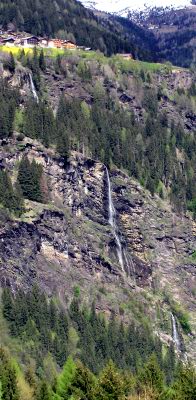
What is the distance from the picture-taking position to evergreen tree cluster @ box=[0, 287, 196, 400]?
3051 inches

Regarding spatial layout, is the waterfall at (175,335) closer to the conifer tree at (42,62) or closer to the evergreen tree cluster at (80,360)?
the evergreen tree cluster at (80,360)

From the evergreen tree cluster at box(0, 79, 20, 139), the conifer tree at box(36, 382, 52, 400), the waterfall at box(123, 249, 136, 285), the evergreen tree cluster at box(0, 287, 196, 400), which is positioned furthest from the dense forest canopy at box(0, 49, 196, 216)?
the conifer tree at box(36, 382, 52, 400)

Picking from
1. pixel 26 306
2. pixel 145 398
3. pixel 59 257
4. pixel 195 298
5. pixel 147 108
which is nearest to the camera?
Result: pixel 145 398

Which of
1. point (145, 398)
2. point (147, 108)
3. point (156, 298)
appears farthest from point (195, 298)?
point (145, 398)

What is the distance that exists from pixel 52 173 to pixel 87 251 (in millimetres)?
14022

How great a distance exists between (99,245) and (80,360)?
107ft

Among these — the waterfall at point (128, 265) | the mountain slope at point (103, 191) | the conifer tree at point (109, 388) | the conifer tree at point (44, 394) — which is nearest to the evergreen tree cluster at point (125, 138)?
the mountain slope at point (103, 191)

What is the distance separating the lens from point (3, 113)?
144 m

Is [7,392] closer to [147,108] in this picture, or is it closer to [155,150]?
[155,150]

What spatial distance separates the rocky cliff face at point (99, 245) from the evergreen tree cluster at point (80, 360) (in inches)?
219

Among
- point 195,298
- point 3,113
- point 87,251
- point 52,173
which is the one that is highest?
point 3,113

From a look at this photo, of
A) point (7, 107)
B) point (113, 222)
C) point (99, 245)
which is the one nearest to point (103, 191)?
point (113, 222)

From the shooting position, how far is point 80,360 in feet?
387

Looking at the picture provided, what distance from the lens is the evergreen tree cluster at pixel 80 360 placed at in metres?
77.5
